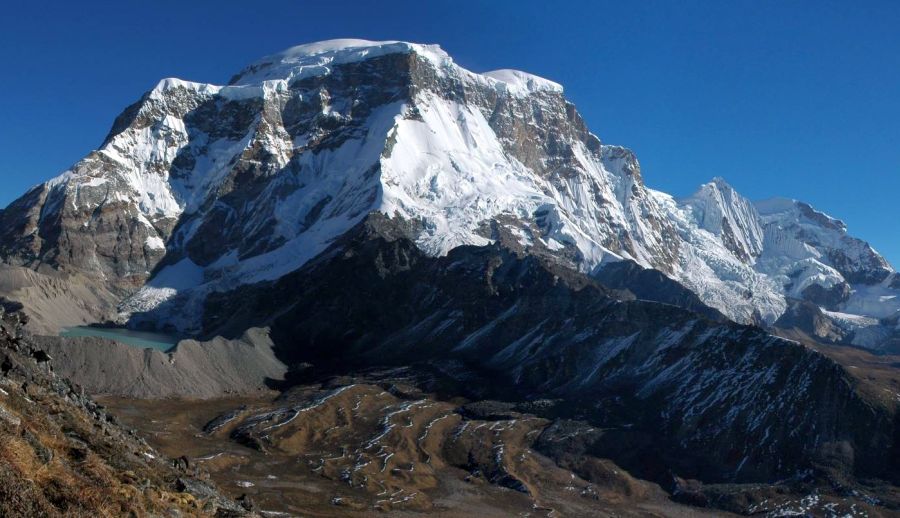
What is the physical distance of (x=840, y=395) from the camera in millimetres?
144875

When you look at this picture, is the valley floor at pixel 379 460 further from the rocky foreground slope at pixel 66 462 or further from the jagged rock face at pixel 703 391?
the rocky foreground slope at pixel 66 462

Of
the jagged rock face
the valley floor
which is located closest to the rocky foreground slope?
the valley floor

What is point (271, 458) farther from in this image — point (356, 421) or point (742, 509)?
point (742, 509)

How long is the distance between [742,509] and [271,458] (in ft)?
224

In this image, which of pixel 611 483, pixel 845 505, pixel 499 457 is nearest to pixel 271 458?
pixel 499 457

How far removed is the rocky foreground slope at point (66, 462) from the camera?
91.4 ft

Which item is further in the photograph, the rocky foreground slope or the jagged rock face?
the jagged rock face

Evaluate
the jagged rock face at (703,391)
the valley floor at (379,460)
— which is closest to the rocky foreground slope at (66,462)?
the valley floor at (379,460)

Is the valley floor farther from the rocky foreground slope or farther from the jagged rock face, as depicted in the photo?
the rocky foreground slope

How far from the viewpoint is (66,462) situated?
3219 cm

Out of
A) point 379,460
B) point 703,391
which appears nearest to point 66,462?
point 379,460

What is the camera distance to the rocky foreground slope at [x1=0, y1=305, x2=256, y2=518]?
2786 centimetres

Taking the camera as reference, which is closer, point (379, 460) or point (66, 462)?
point (66, 462)

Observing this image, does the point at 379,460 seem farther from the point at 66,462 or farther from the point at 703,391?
the point at 66,462
